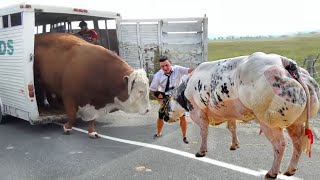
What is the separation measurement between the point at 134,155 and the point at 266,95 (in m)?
3.70

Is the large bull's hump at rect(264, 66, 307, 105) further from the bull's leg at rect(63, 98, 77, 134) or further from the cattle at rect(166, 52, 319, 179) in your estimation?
the bull's leg at rect(63, 98, 77, 134)

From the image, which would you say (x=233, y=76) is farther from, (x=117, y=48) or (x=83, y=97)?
(x=117, y=48)

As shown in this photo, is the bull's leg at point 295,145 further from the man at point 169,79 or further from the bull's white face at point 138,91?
the bull's white face at point 138,91

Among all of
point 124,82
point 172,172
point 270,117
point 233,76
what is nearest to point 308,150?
point 270,117

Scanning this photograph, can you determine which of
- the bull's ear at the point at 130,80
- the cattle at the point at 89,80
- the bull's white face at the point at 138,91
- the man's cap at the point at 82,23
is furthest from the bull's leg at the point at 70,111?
the man's cap at the point at 82,23

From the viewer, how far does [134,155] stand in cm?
701

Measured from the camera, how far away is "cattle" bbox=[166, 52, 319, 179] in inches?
148

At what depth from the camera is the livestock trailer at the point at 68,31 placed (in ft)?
27.7

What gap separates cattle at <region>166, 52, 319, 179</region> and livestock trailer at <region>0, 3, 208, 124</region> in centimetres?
495

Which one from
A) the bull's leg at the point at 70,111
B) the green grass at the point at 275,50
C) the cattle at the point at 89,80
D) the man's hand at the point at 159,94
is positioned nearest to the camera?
the man's hand at the point at 159,94

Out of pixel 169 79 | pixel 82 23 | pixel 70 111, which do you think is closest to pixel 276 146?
pixel 169 79

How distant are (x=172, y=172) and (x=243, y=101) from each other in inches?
91.6

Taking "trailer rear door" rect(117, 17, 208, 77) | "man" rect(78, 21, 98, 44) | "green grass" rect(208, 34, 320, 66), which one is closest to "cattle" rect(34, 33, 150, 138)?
"man" rect(78, 21, 98, 44)

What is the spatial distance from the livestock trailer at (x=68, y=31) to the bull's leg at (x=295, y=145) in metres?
5.88
